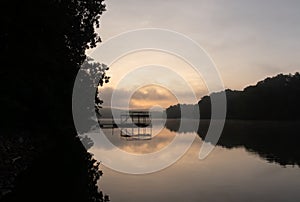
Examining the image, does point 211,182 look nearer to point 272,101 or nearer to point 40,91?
point 40,91

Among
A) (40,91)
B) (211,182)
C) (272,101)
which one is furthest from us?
(272,101)

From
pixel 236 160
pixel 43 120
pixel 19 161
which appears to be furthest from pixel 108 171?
pixel 236 160

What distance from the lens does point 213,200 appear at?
19609 mm

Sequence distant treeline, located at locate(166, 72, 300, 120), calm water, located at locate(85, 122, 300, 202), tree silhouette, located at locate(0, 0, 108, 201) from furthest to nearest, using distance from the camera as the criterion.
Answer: distant treeline, located at locate(166, 72, 300, 120) < tree silhouette, located at locate(0, 0, 108, 201) < calm water, located at locate(85, 122, 300, 202)

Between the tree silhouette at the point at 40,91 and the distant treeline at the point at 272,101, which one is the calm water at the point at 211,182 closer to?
the tree silhouette at the point at 40,91

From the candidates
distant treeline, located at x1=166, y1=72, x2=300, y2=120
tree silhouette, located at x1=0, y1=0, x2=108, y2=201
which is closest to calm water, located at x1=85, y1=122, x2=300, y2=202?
tree silhouette, located at x1=0, y1=0, x2=108, y2=201

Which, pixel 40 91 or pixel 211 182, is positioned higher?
pixel 40 91

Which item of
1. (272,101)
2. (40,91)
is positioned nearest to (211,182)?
(40,91)

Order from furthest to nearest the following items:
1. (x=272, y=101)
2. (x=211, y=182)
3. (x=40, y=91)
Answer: (x=272, y=101)
(x=40, y=91)
(x=211, y=182)

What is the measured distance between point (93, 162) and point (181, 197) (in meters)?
15.4

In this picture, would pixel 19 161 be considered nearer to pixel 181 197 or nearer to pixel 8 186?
pixel 8 186

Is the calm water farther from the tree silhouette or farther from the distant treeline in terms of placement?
the distant treeline

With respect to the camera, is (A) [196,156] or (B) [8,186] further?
(A) [196,156]

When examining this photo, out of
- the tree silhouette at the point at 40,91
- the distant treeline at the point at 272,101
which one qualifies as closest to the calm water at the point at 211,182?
the tree silhouette at the point at 40,91
